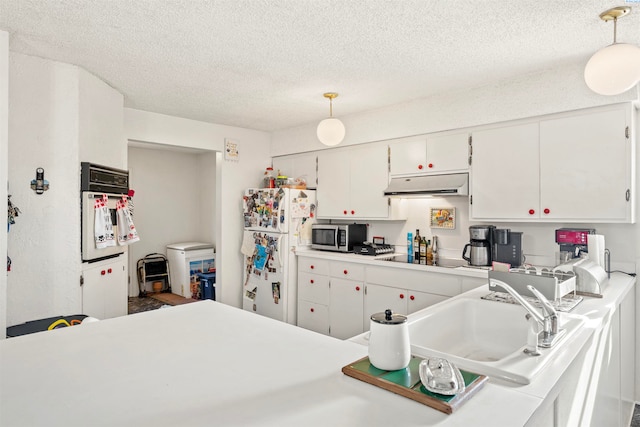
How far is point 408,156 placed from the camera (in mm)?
3781

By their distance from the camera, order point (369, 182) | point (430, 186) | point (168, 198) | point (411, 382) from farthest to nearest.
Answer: point (168, 198) → point (369, 182) → point (430, 186) → point (411, 382)

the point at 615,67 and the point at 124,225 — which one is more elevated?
the point at 615,67

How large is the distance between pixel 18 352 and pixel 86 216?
1.97m

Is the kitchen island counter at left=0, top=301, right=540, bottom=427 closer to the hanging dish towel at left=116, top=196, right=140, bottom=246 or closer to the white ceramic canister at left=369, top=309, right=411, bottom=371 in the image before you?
the white ceramic canister at left=369, top=309, right=411, bottom=371

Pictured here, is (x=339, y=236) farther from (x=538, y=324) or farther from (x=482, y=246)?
(x=538, y=324)

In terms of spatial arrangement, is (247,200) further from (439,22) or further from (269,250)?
(439,22)

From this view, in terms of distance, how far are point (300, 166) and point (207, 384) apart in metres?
3.99

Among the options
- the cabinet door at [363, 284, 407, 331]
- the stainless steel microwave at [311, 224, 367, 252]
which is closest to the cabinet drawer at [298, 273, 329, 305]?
the stainless steel microwave at [311, 224, 367, 252]

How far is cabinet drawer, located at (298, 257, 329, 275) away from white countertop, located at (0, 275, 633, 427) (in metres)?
2.69

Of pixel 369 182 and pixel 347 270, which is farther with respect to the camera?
pixel 369 182

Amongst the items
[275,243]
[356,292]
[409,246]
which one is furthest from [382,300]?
[275,243]

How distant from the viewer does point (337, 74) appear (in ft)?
9.91

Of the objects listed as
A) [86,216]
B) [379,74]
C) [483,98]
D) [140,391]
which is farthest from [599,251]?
[86,216]

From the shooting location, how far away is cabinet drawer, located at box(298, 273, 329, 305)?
162 inches
